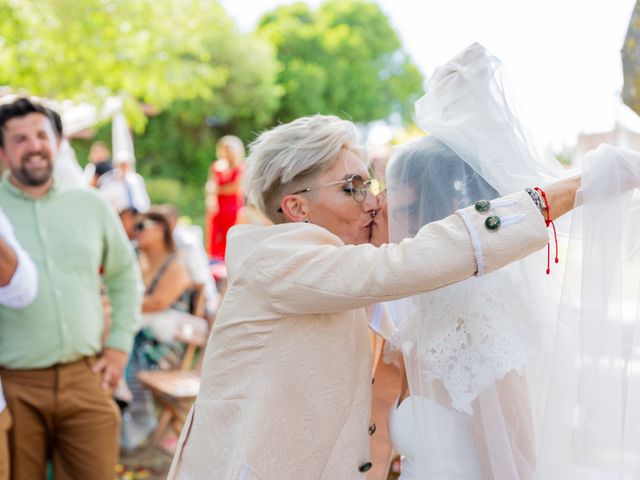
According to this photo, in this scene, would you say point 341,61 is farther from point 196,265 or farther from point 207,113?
point 196,265

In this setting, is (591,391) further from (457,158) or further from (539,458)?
(457,158)

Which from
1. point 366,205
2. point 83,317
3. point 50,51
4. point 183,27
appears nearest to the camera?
point 366,205

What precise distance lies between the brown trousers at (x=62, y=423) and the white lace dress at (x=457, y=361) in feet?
6.61

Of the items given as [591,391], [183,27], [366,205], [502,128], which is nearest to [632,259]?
[591,391]

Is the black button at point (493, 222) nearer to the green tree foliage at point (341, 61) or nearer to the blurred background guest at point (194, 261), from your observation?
the blurred background guest at point (194, 261)

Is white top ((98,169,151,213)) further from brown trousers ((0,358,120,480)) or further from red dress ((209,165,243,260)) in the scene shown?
brown trousers ((0,358,120,480))

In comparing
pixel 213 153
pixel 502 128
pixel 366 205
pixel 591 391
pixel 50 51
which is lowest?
pixel 213 153

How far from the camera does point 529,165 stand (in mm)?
2162

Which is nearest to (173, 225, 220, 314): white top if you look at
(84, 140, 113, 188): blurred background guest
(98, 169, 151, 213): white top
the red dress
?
(98, 169, 151, 213): white top

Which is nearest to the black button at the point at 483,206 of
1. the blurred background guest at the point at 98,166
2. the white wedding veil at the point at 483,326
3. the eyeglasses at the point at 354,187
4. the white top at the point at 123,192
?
the white wedding veil at the point at 483,326

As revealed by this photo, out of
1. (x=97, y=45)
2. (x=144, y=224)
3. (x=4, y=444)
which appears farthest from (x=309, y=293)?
(x=97, y=45)

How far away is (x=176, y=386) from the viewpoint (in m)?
5.98

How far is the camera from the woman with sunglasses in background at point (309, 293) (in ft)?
A: 6.32

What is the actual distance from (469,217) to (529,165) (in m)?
0.35
